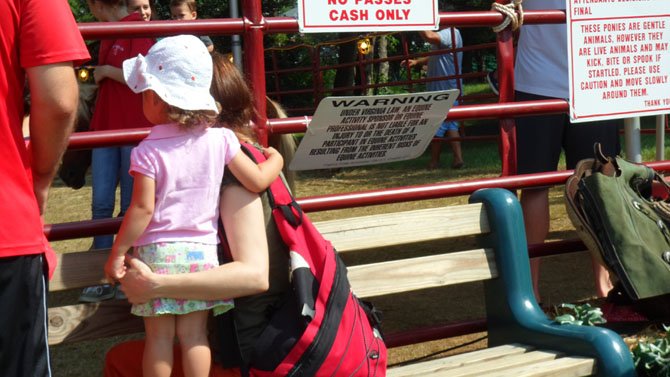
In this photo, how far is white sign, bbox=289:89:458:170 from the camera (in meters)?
3.60

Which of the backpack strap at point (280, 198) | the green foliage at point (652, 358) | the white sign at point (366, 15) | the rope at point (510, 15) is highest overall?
the white sign at point (366, 15)

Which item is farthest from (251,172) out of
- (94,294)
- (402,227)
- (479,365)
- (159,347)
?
(94,294)

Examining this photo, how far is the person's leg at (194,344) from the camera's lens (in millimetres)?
2656

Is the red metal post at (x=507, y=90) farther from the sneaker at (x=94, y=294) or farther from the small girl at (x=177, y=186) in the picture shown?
the sneaker at (x=94, y=294)

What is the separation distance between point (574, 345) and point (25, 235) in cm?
179

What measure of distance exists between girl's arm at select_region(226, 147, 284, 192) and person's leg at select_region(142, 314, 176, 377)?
416 millimetres

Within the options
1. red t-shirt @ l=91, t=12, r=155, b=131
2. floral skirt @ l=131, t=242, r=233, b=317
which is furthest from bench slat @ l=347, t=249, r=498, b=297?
red t-shirt @ l=91, t=12, r=155, b=131

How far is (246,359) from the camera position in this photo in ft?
8.94

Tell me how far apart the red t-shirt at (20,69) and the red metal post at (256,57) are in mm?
1174

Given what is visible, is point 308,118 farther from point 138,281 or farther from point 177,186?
point 138,281

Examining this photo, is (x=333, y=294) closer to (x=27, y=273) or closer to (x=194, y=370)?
(x=194, y=370)

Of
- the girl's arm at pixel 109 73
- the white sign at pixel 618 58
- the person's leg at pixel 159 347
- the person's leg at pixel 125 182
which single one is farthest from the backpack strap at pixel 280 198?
the person's leg at pixel 125 182

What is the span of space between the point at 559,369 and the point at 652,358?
402 millimetres

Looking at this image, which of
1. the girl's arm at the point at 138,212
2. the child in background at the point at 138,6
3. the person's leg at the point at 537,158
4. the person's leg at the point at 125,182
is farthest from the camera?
the person's leg at the point at 125,182
